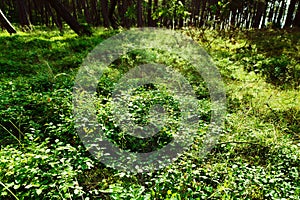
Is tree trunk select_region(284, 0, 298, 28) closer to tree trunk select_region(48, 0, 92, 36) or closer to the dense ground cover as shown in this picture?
the dense ground cover

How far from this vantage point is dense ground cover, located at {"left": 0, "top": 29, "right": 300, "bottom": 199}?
7.66 feet

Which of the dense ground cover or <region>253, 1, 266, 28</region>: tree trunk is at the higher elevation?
<region>253, 1, 266, 28</region>: tree trunk

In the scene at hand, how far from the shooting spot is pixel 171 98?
4.45 metres

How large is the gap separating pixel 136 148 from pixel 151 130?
15.4 inches

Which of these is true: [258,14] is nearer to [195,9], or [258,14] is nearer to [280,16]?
[280,16]

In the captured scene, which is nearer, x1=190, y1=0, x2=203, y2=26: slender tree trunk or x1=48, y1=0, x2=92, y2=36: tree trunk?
x1=48, y1=0, x2=92, y2=36: tree trunk

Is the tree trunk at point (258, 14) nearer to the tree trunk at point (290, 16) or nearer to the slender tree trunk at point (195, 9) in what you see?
the tree trunk at point (290, 16)

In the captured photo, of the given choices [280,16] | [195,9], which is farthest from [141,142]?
[280,16]

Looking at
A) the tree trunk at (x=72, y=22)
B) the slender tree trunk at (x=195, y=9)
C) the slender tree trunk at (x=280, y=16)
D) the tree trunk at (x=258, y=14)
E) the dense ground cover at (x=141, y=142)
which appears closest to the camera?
the dense ground cover at (x=141, y=142)

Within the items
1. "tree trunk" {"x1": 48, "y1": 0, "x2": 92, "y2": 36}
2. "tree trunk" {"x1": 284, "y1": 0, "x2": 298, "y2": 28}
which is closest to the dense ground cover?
"tree trunk" {"x1": 48, "y1": 0, "x2": 92, "y2": 36}

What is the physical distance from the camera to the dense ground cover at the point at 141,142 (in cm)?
233

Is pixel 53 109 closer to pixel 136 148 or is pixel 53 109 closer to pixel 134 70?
pixel 136 148

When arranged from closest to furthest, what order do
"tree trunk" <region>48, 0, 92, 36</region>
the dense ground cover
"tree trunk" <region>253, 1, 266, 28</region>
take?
the dense ground cover, "tree trunk" <region>48, 0, 92, 36</region>, "tree trunk" <region>253, 1, 266, 28</region>

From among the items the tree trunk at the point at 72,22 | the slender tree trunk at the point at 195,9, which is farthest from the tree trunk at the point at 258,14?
the tree trunk at the point at 72,22
